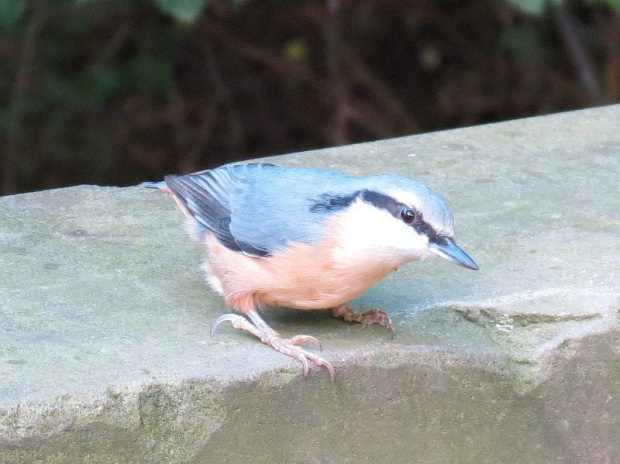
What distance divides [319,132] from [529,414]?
4929mm

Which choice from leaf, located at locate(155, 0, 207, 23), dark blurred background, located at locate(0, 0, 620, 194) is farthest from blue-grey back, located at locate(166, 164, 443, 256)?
dark blurred background, located at locate(0, 0, 620, 194)

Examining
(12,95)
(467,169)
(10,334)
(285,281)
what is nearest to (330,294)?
(285,281)

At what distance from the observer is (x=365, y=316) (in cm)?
312

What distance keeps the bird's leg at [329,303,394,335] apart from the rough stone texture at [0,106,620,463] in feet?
0.08

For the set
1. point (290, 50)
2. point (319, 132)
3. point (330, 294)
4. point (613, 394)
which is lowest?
point (319, 132)

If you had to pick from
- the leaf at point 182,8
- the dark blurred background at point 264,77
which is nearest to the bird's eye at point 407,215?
the leaf at point 182,8

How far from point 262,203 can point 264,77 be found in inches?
183

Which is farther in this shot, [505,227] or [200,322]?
[505,227]

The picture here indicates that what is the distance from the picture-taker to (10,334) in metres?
2.92

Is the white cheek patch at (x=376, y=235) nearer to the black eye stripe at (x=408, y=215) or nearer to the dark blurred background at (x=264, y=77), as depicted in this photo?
the black eye stripe at (x=408, y=215)

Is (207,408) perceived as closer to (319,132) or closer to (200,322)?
(200,322)

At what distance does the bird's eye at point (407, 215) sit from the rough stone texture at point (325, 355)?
38cm

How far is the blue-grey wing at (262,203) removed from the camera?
2.98 metres

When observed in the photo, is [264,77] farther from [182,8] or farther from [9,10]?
[182,8]
